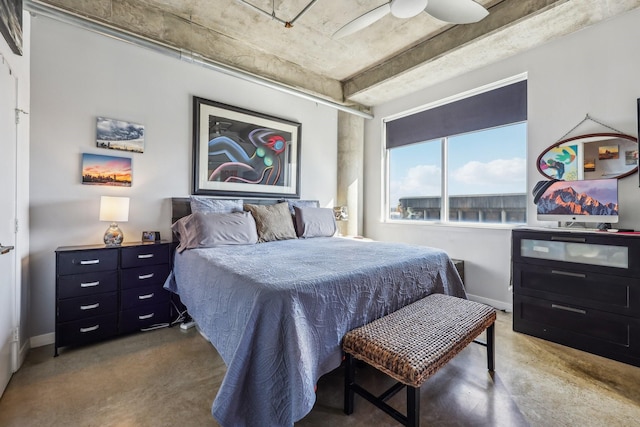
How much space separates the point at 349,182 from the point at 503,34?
261 cm

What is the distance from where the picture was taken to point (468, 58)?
329 cm

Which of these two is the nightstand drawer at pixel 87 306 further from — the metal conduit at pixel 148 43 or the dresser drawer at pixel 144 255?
the metal conduit at pixel 148 43

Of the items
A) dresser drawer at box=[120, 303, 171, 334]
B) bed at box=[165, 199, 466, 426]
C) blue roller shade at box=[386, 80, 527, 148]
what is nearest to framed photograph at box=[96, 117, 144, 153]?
bed at box=[165, 199, 466, 426]

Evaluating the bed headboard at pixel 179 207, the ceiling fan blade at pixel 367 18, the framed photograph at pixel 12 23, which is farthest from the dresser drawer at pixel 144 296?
the ceiling fan blade at pixel 367 18

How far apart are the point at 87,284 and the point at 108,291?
0.16 meters

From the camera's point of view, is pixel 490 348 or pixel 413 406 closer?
pixel 413 406

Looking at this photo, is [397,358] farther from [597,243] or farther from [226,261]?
[597,243]

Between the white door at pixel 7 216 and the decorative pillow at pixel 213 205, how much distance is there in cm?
133

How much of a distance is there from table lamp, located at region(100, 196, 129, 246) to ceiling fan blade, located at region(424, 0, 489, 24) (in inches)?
117

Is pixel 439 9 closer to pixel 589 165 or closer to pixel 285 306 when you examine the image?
pixel 589 165

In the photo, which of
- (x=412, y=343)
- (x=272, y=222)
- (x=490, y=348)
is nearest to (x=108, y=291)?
(x=272, y=222)

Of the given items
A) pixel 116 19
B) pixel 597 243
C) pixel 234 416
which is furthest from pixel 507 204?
pixel 116 19

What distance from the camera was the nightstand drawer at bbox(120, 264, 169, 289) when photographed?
249 centimetres

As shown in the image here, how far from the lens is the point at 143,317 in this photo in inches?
102
